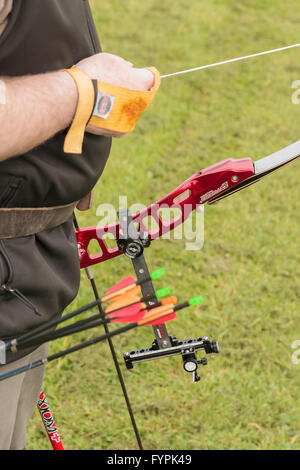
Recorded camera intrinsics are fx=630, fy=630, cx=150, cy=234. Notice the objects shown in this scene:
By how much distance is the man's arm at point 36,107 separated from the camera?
3.32 feet

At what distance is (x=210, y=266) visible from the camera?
3236 millimetres

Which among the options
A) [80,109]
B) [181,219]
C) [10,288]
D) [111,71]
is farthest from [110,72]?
[181,219]

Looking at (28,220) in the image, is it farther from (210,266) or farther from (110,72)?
(210,266)

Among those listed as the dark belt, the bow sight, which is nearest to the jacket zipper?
the dark belt

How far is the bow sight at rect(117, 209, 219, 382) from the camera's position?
1564 millimetres

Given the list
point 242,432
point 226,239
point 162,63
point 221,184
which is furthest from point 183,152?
point 221,184

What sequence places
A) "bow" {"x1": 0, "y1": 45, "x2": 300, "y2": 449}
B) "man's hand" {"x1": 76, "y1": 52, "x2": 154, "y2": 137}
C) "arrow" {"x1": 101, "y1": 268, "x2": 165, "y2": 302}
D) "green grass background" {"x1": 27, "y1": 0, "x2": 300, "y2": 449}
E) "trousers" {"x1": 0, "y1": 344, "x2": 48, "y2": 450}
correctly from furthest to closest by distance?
"green grass background" {"x1": 27, "y1": 0, "x2": 300, "y2": 449}
"bow" {"x1": 0, "y1": 45, "x2": 300, "y2": 449}
"trousers" {"x1": 0, "y1": 344, "x2": 48, "y2": 450}
"man's hand" {"x1": 76, "y1": 52, "x2": 154, "y2": 137}
"arrow" {"x1": 101, "y1": 268, "x2": 165, "y2": 302}

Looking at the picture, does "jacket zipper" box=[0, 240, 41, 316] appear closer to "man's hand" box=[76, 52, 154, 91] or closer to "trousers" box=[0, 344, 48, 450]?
"trousers" box=[0, 344, 48, 450]

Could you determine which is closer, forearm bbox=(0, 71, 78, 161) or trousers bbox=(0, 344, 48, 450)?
forearm bbox=(0, 71, 78, 161)

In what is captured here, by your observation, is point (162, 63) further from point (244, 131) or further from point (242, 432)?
point (242, 432)

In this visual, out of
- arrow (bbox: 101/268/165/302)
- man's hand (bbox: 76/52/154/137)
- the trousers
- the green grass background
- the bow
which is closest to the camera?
arrow (bbox: 101/268/165/302)

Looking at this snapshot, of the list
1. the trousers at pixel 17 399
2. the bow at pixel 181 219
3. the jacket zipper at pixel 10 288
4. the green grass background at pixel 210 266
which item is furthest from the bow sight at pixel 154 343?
the green grass background at pixel 210 266

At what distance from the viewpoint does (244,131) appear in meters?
4.40
